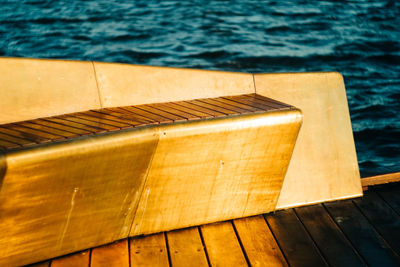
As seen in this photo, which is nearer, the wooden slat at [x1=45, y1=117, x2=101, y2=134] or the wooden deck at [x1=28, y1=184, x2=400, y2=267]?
the wooden slat at [x1=45, y1=117, x2=101, y2=134]

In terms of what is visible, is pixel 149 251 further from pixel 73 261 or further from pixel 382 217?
pixel 382 217

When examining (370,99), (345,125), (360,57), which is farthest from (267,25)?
(345,125)

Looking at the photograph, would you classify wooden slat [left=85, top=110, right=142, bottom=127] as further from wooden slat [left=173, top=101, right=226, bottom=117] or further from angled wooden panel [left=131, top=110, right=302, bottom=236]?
wooden slat [left=173, top=101, right=226, bottom=117]

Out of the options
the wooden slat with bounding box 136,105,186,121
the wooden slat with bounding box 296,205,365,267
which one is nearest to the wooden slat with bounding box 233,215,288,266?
the wooden slat with bounding box 296,205,365,267

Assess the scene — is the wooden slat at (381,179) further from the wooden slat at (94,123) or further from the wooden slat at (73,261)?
the wooden slat at (73,261)

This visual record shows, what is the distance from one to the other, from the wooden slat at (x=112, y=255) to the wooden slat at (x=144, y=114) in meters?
0.75

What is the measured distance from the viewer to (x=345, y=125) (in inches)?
153

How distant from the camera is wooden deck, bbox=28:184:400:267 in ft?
10.0

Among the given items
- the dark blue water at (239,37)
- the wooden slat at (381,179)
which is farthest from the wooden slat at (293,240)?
the dark blue water at (239,37)

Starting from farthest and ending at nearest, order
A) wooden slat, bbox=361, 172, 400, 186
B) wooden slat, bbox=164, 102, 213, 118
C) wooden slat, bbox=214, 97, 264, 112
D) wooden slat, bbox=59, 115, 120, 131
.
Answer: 1. wooden slat, bbox=361, 172, 400, 186
2. wooden slat, bbox=214, 97, 264, 112
3. wooden slat, bbox=164, 102, 213, 118
4. wooden slat, bbox=59, 115, 120, 131

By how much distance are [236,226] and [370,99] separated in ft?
18.8

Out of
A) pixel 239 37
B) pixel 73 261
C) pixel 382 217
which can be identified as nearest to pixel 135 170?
pixel 73 261

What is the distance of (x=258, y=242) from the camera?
3254 mm

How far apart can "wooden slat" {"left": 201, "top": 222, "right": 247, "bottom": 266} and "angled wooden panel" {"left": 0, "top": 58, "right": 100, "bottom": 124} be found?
1.08 meters
